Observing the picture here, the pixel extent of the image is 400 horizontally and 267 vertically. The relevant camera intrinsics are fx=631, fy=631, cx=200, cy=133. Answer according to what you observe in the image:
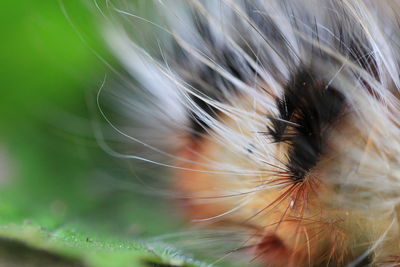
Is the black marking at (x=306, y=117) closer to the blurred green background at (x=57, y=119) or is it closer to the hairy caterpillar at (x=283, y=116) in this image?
the hairy caterpillar at (x=283, y=116)

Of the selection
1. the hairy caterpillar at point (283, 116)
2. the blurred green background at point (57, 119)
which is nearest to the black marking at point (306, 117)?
the hairy caterpillar at point (283, 116)

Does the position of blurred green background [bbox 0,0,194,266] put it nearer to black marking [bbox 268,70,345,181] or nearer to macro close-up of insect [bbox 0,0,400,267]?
macro close-up of insect [bbox 0,0,400,267]

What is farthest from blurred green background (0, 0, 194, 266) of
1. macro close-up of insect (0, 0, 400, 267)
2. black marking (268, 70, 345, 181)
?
black marking (268, 70, 345, 181)

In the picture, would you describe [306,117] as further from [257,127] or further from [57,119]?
[57,119]

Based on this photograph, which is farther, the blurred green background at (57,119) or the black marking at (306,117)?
the blurred green background at (57,119)

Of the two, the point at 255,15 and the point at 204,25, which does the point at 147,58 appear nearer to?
the point at 204,25

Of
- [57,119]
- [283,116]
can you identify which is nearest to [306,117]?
[283,116]

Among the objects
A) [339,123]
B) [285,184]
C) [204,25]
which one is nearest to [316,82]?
[339,123]
